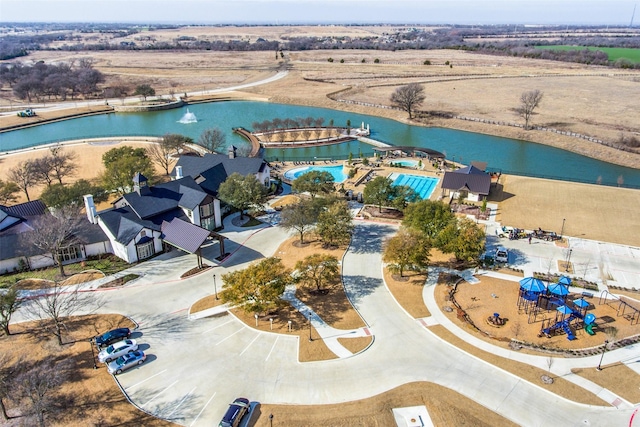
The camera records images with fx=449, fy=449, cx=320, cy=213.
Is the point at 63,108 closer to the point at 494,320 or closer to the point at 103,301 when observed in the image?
the point at 103,301

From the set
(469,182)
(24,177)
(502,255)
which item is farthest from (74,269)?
(469,182)

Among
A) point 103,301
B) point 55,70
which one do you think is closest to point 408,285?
point 103,301

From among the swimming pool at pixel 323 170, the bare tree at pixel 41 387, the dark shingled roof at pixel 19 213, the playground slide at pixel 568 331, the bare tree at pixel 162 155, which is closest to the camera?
the bare tree at pixel 41 387

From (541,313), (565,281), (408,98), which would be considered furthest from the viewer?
(408,98)

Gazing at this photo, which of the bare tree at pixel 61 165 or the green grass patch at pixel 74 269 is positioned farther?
the bare tree at pixel 61 165

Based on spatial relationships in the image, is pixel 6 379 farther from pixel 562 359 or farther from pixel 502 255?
pixel 502 255

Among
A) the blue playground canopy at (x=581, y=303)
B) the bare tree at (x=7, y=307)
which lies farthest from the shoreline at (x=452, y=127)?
the bare tree at (x=7, y=307)

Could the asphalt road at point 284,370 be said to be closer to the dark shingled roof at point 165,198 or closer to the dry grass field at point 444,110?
the dry grass field at point 444,110

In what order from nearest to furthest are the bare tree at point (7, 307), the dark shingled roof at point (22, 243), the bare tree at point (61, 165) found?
the bare tree at point (7, 307), the dark shingled roof at point (22, 243), the bare tree at point (61, 165)
